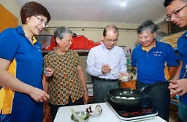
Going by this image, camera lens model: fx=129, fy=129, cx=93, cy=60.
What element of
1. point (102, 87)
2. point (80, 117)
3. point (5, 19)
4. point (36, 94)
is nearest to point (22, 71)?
point (36, 94)

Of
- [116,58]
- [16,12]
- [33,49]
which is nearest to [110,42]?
[116,58]

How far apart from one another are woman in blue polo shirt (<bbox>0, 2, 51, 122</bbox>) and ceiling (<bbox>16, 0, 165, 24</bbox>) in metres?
1.45

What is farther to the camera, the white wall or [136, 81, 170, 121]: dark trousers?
the white wall

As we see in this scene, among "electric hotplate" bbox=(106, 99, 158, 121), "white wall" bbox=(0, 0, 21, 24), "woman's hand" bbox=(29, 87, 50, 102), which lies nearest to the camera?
"electric hotplate" bbox=(106, 99, 158, 121)

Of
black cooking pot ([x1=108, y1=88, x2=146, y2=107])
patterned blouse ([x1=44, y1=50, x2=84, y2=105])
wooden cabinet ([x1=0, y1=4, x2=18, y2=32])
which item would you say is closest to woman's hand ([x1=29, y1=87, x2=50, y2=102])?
black cooking pot ([x1=108, y1=88, x2=146, y2=107])

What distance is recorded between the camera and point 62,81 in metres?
1.35

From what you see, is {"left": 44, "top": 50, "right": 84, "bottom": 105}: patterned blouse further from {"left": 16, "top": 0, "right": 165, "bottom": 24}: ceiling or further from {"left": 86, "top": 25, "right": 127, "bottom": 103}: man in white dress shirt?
{"left": 16, "top": 0, "right": 165, "bottom": 24}: ceiling

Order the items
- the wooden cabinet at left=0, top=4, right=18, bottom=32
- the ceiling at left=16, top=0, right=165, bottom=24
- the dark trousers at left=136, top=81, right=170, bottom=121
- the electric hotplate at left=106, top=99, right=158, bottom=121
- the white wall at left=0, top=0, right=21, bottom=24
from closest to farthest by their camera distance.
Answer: the electric hotplate at left=106, top=99, right=158, bottom=121 < the dark trousers at left=136, top=81, right=170, bottom=121 < the wooden cabinet at left=0, top=4, right=18, bottom=32 < the white wall at left=0, top=0, right=21, bottom=24 < the ceiling at left=16, top=0, right=165, bottom=24

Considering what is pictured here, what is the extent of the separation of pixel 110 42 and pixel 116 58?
0.24 metres

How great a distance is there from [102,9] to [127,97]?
2088mm

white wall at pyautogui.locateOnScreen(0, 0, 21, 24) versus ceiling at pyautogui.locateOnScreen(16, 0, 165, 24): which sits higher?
ceiling at pyautogui.locateOnScreen(16, 0, 165, 24)

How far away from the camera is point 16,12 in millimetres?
2248

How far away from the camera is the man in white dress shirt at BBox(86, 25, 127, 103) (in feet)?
5.20

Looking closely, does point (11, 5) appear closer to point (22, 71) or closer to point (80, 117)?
point (22, 71)
